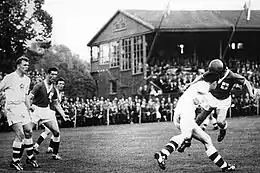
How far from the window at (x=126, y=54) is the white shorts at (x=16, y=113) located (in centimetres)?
3589

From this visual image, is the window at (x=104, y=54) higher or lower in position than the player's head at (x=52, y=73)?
higher

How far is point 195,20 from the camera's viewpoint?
45.8 metres

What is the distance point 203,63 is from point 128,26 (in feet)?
24.6

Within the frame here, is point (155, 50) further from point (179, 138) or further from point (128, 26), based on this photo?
point (179, 138)

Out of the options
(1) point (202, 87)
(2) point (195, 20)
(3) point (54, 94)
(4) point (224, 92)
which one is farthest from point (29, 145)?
(2) point (195, 20)

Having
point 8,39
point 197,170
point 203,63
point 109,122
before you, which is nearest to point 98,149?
point 197,170

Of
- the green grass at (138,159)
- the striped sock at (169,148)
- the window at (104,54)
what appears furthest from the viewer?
the window at (104,54)

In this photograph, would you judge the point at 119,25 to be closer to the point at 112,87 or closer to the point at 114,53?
the point at 114,53

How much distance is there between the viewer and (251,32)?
154ft

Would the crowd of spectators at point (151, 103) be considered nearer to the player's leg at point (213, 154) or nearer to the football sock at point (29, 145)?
the football sock at point (29, 145)

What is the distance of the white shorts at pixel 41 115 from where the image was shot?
12.8 metres

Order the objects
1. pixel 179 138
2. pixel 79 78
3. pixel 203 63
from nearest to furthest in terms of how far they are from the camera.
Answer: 1. pixel 179 138
2. pixel 203 63
3. pixel 79 78

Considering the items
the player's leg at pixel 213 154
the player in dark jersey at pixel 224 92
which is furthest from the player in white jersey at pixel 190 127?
the player in dark jersey at pixel 224 92

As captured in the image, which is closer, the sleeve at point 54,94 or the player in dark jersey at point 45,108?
the player in dark jersey at point 45,108
